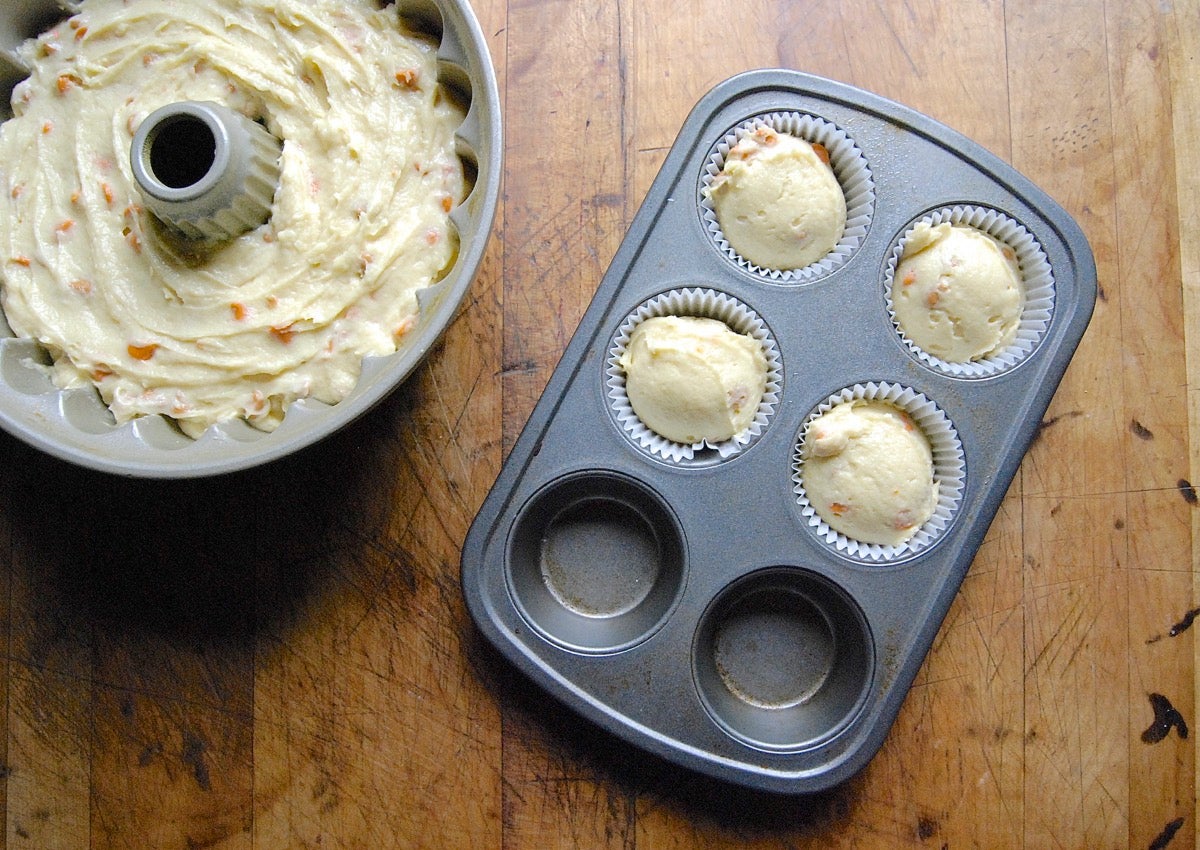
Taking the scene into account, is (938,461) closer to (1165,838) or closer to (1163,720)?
(1163,720)

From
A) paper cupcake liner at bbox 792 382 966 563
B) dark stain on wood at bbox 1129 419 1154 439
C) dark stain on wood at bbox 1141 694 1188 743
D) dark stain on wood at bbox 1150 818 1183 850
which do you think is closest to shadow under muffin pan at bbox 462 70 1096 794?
paper cupcake liner at bbox 792 382 966 563

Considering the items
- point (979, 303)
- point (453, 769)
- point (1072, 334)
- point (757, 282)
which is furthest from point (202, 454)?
point (1072, 334)

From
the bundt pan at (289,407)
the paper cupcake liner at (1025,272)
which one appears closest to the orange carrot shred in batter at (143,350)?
the bundt pan at (289,407)

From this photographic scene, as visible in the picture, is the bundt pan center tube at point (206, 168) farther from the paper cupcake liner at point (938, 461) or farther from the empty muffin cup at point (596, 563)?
the paper cupcake liner at point (938, 461)

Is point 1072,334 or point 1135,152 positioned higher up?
point 1135,152

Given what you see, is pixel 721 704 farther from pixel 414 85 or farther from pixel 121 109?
pixel 121 109

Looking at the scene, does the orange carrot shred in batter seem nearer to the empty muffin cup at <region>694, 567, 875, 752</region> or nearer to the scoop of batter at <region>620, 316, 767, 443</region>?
the scoop of batter at <region>620, 316, 767, 443</region>

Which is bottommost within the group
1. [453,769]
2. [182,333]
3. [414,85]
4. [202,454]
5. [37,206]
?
[453,769]

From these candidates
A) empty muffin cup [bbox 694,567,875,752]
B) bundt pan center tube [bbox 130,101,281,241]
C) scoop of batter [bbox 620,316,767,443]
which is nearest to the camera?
bundt pan center tube [bbox 130,101,281,241]
